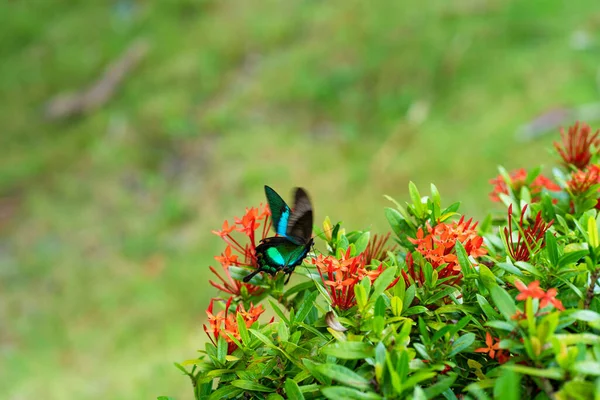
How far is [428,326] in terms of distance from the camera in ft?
3.23

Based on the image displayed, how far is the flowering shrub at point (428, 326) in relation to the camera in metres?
0.81

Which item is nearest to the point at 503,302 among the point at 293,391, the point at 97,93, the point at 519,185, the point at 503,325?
the point at 503,325

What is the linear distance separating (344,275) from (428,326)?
178 mm

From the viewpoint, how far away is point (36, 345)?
3.55 m

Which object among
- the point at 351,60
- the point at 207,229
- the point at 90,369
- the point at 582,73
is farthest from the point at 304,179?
the point at 582,73

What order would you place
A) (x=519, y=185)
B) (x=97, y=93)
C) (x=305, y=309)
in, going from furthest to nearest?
(x=97, y=93)
(x=519, y=185)
(x=305, y=309)

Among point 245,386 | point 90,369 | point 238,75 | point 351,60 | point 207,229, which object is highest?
point 238,75

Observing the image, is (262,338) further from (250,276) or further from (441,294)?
(441,294)

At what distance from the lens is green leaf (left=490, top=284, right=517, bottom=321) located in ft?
2.82

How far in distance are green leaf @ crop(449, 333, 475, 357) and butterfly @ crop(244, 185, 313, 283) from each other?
1.12 ft

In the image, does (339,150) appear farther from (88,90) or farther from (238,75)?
(88,90)

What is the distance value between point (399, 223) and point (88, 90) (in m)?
4.99

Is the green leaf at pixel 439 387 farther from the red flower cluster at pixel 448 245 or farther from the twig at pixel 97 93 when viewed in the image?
the twig at pixel 97 93

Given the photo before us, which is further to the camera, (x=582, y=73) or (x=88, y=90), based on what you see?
(x=88, y=90)
